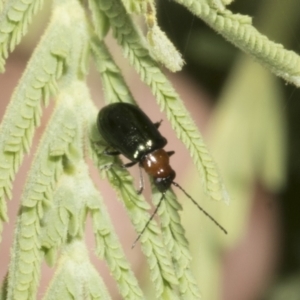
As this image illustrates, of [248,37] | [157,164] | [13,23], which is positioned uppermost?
[248,37]

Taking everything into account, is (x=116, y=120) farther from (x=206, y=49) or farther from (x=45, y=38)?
(x=206, y=49)

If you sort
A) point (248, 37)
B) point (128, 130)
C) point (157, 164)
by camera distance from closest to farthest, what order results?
point (248, 37) → point (128, 130) → point (157, 164)

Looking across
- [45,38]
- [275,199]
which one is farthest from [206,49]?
[45,38]

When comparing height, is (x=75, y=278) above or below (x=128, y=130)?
below

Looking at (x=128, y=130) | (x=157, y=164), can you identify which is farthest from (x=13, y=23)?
(x=157, y=164)

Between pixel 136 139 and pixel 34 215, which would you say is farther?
pixel 136 139

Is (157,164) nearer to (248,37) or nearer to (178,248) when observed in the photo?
(178,248)

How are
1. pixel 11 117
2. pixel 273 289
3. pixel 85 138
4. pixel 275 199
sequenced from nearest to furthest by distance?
pixel 11 117 → pixel 85 138 → pixel 273 289 → pixel 275 199
